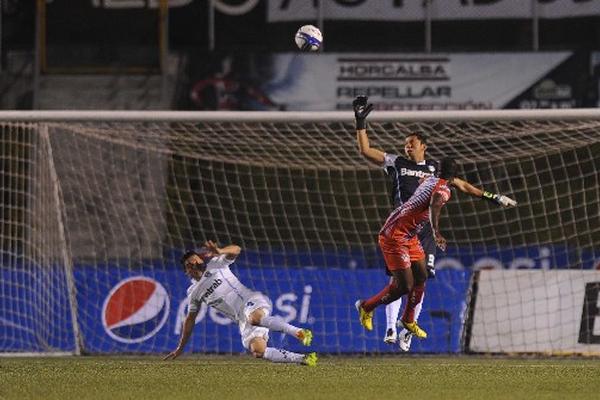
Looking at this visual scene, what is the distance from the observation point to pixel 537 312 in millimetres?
18188

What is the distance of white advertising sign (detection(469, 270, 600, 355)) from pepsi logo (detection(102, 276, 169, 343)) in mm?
3441

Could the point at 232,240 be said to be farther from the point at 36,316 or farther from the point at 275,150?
the point at 36,316

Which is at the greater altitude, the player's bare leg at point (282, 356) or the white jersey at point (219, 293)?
the white jersey at point (219, 293)

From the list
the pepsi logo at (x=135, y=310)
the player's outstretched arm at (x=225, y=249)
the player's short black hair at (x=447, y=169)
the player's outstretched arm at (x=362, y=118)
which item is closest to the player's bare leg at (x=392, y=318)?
the player's short black hair at (x=447, y=169)

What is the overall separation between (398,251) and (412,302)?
58 cm

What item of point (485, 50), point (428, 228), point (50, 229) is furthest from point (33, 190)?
point (485, 50)

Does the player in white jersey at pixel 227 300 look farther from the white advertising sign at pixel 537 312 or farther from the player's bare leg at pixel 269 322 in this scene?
the white advertising sign at pixel 537 312

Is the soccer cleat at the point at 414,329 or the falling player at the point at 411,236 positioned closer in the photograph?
the falling player at the point at 411,236

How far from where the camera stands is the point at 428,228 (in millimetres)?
16688

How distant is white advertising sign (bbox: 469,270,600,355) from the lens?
18.0m

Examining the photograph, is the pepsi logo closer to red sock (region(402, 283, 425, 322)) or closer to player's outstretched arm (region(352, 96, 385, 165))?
red sock (region(402, 283, 425, 322))

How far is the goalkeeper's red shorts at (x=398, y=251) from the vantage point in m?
15.9

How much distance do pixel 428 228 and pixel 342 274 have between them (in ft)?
6.83

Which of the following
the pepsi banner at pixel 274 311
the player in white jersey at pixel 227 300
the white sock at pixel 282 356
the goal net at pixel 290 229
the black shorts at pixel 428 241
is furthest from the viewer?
the pepsi banner at pixel 274 311
